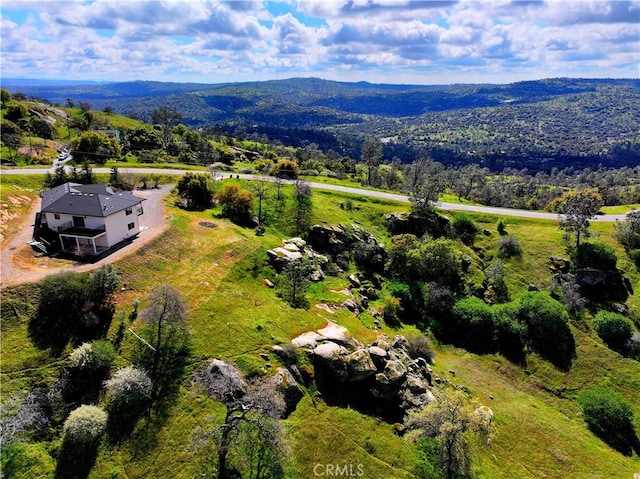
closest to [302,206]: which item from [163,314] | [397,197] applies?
[397,197]

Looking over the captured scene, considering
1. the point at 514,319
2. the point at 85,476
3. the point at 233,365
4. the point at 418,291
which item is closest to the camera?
the point at 85,476

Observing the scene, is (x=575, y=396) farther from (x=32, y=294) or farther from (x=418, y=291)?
(x=32, y=294)

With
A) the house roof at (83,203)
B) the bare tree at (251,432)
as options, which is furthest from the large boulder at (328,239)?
the bare tree at (251,432)

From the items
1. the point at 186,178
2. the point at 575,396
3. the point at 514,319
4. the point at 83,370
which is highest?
the point at 186,178

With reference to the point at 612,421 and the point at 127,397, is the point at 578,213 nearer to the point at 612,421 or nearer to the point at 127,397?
the point at 612,421

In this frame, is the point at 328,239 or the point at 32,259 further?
the point at 328,239

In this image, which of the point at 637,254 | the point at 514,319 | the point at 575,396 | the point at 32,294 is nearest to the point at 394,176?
the point at 637,254

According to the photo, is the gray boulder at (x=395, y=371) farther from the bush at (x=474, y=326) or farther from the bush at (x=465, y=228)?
the bush at (x=465, y=228)
